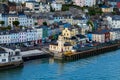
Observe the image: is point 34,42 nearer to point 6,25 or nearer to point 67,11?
point 6,25

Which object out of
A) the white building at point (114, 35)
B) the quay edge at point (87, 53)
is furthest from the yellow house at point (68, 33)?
the white building at point (114, 35)

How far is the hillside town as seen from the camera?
1675 cm

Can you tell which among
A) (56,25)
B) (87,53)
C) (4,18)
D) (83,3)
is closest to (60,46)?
(87,53)

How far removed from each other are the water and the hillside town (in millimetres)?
810

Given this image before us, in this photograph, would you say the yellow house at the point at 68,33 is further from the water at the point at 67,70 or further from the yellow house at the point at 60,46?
the water at the point at 67,70

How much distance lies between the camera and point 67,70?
13719 millimetres

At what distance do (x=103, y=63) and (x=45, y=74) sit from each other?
262 centimetres

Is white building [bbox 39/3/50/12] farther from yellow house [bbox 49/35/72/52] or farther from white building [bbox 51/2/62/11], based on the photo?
yellow house [bbox 49/35/72/52]

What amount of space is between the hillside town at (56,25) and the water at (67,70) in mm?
810

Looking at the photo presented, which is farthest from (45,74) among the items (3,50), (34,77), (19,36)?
(19,36)

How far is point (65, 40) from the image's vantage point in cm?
1731

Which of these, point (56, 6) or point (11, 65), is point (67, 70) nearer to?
point (11, 65)

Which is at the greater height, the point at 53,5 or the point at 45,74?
the point at 53,5

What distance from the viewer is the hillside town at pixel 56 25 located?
16745mm
